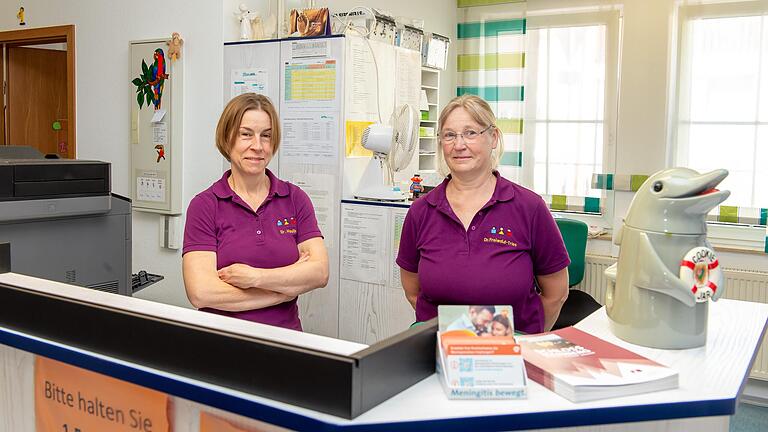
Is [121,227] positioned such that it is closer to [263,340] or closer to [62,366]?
[62,366]

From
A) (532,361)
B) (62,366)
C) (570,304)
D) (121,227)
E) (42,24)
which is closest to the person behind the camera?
(532,361)

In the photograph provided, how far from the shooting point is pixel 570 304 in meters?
4.09

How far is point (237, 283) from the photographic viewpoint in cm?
210

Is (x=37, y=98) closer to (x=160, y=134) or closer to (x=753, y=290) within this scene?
(x=160, y=134)

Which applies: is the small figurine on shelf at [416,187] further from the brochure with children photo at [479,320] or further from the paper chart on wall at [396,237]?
the brochure with children photo at [479,320]

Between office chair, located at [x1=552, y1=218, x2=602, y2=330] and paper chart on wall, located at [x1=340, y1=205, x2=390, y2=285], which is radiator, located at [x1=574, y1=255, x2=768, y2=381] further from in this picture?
paper chart on wall, located at [x1=340, y1=205, x2=390, y2=285]

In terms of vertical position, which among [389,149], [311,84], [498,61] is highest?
[498,61]

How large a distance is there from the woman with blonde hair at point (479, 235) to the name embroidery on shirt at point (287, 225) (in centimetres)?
38

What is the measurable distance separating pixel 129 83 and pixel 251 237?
2892mm

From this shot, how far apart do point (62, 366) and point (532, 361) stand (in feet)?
3.19

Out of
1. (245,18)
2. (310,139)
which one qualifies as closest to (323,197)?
(310,139)

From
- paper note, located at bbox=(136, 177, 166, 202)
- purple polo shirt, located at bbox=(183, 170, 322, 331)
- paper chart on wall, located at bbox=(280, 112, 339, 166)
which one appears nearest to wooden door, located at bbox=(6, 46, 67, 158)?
paper note, located at bbox=(136, 177, 166, 202)

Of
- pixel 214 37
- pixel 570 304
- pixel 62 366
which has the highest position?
pixel 214 37

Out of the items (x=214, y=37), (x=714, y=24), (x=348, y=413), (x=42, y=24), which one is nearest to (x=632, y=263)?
(x=348, y=413)
